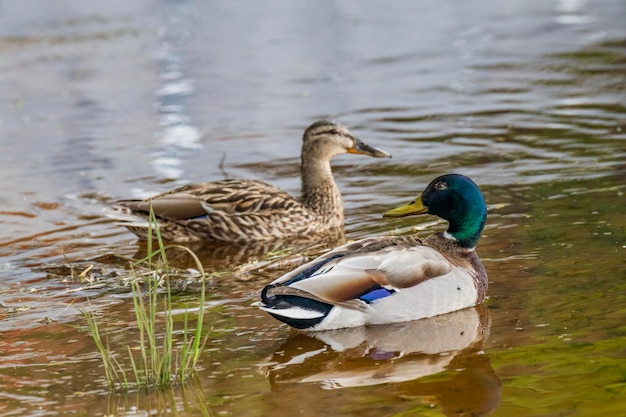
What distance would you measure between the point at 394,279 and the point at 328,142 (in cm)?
369

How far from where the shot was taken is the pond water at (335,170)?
20.3ft

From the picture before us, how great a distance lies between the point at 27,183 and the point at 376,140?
364 cm

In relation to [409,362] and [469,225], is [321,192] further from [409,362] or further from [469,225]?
[409,362]

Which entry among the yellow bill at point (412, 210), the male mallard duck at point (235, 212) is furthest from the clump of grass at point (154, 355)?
the male mallard duck at point (235, 212)

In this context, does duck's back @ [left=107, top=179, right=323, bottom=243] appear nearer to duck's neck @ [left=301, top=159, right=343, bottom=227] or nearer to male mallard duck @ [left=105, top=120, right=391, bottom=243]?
male mallard duck @ [left=105, top=120, right=391, bottom=243]

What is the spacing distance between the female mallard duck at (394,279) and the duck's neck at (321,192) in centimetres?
259

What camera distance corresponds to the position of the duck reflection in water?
5.96m

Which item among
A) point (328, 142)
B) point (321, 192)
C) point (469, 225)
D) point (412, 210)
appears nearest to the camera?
point (469, 225)

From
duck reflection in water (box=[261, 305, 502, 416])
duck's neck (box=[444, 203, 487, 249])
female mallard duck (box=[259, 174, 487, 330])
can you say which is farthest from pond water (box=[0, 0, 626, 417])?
duck's neck (box=[444, 203, 487, 249])

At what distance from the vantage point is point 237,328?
7172mm

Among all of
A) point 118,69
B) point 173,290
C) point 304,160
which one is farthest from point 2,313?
point 118,69

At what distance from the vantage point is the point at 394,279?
274 inches

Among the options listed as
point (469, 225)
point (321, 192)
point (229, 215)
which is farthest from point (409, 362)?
point (321, 192)

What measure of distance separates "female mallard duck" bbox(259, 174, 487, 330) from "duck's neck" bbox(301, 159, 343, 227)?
259 cm
